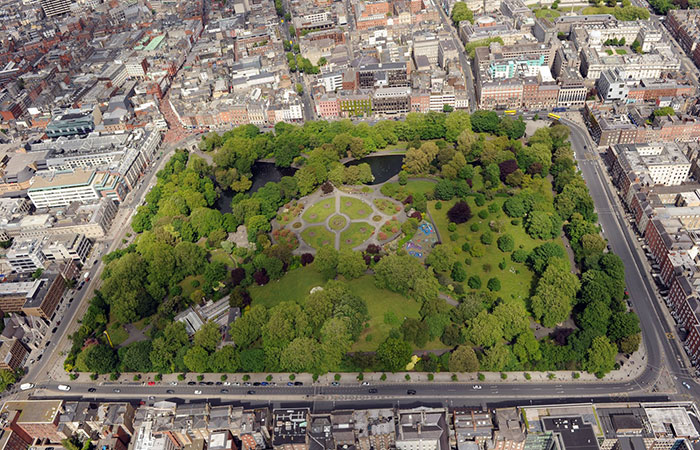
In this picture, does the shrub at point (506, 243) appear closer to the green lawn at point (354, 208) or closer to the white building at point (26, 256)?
the green lawn at point (354, 208)

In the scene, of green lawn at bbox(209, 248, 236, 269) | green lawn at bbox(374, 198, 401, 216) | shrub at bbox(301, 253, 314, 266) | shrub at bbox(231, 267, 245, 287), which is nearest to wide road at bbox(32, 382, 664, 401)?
shrub at bbox(231, 267, 245, 287)

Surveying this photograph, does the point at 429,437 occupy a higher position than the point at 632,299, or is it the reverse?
the point at 429,437

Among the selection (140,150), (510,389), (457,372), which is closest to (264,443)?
(457,372)

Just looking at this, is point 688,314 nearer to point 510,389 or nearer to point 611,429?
point 611,429

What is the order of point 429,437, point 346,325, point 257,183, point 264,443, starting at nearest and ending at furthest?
point 429,437 → point 264,443 → point 346,325 → point 257,183

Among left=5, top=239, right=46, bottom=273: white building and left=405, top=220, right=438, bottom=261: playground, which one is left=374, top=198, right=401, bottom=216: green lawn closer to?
left=405, top=220, right=438, bottom=261: playground

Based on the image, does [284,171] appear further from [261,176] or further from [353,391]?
[353,391]

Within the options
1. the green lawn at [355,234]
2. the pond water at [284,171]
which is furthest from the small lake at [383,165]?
the green lawn at [355,234]
